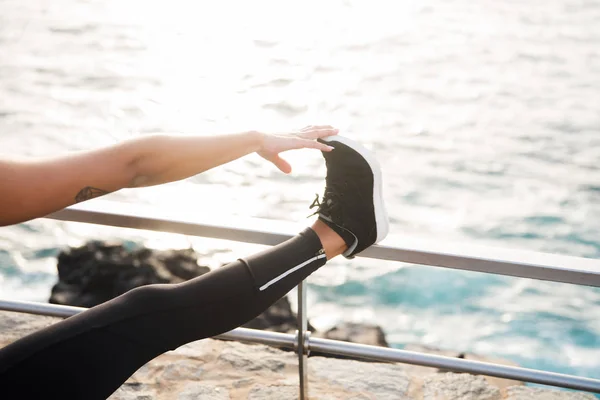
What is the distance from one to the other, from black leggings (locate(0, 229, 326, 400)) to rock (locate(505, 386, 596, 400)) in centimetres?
86

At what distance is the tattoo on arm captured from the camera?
1682mm

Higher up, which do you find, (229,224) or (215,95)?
(229,224)

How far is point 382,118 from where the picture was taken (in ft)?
47.3

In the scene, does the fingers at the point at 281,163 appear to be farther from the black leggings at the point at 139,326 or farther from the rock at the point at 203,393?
the rock at the point at 203,393

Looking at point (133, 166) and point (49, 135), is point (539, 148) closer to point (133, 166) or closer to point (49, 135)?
point (49, 135)

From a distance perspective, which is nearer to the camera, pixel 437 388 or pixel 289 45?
pixel 437 388

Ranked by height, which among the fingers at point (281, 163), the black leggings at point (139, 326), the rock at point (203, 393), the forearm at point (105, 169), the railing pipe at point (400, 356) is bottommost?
the rock at point (203, 393)

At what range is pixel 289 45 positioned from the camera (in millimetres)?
15953

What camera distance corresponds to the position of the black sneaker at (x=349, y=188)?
6.16 feet

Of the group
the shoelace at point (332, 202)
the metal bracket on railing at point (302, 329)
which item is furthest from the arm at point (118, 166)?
the metal bracket on railing at point (302, 329)

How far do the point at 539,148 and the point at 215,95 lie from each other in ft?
19.8

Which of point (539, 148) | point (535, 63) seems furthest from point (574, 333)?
point (535, 63)

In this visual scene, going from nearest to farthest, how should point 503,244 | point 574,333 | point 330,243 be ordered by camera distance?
point 330,243
point 574,333
point 503,244

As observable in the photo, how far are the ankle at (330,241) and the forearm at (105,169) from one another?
0.88 feet
